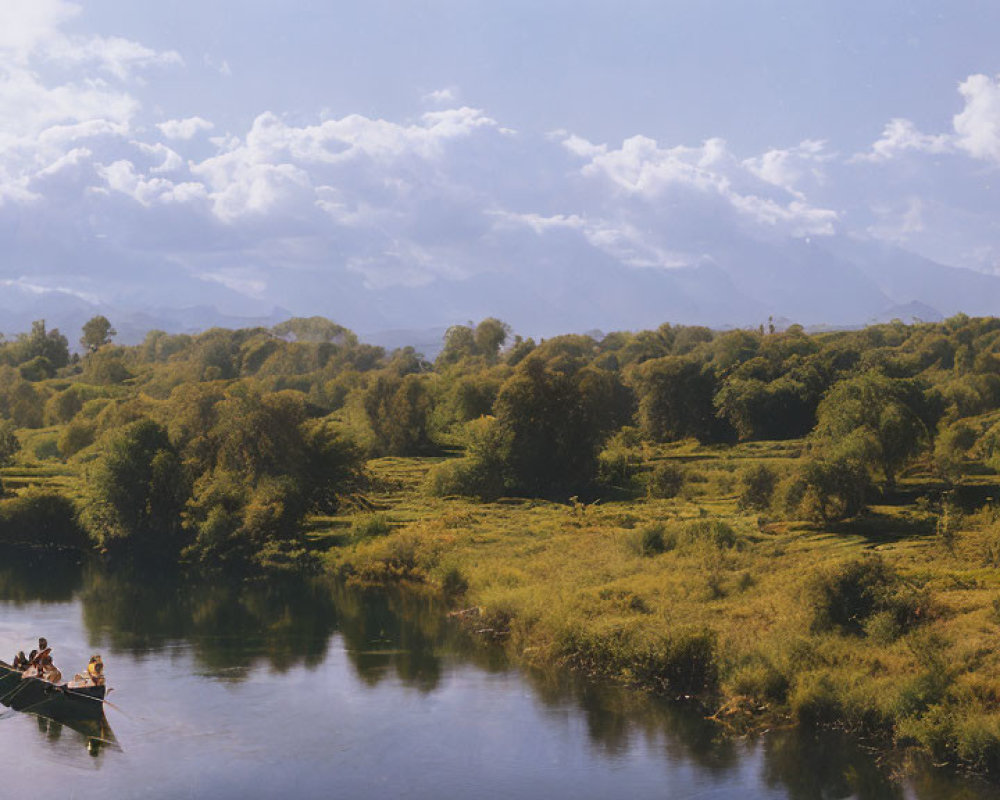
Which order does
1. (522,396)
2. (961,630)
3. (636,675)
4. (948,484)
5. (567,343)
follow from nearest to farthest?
(961,630)
(636,675)
(948,484)
(522,396)
(567,343)

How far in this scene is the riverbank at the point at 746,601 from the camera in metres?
37.4

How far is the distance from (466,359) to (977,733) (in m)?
146

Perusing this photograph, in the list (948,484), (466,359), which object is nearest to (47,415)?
(466,359)

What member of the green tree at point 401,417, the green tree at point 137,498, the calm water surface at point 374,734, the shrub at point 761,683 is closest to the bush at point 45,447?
the green tree at point 401,417

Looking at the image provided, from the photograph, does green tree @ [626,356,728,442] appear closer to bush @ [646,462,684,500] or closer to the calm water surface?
bush @ [646,462,684,500]

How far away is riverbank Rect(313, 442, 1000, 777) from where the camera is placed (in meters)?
37.4

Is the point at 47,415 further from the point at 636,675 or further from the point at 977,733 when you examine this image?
the point at 977,733

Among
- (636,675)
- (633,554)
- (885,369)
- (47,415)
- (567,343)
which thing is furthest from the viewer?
(567,343)

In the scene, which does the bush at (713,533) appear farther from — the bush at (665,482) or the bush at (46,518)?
the bush at (46,518)

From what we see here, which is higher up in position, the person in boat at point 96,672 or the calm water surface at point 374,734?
the person in boat at point 96,672

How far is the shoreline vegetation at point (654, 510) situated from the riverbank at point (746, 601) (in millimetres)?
132

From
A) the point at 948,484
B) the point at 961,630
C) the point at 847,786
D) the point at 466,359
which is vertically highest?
the point at 466,359

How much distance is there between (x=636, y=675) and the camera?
44.0 metres

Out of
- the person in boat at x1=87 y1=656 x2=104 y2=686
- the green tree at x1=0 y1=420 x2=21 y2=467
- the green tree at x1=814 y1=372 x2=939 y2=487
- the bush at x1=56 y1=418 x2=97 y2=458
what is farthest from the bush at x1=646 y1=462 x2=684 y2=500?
the green tree at x1=0 y1=420 x2=21 y2=467
